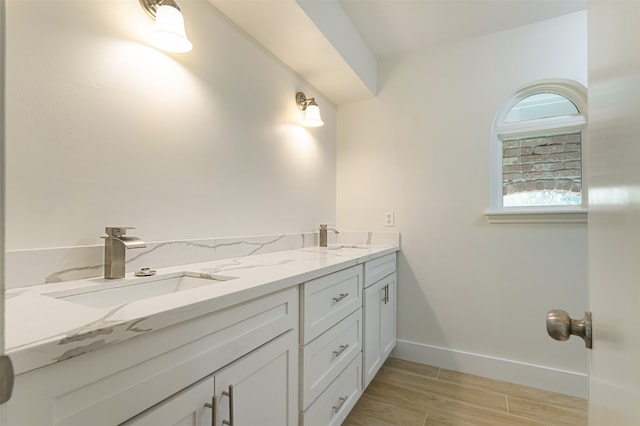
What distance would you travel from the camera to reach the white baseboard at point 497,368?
1.82 metres

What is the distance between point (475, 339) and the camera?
2066 mm

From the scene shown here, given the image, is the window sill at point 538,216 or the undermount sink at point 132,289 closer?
the undermount sink at point 132,289

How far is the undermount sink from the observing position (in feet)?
2.66

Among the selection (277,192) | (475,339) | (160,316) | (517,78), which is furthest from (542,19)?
(160,316)

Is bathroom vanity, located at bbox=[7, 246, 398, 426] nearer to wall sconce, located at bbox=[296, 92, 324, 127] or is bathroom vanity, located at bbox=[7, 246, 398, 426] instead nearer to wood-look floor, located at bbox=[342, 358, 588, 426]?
wood-look floor, located at bbox=[342, 358, 588, 426]

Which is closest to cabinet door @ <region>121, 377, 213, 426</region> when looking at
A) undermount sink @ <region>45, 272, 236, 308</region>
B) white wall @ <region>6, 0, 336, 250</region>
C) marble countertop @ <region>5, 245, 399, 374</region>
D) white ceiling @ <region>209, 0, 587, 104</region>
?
marble countertop @ <region>5, 245, 399, 374</region>

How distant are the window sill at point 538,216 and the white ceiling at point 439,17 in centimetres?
125

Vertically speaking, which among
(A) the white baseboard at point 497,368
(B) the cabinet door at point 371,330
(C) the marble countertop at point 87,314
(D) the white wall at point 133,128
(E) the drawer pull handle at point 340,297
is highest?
(D) the white wall at point 133,128

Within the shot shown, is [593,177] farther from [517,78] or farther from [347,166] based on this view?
[347,166]

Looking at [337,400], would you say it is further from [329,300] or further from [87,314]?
[87,314]

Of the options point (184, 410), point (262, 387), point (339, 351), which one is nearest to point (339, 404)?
point (339, 351)

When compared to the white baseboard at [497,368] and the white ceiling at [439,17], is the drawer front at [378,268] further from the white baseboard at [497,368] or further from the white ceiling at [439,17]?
the white ceiling at [439,17]

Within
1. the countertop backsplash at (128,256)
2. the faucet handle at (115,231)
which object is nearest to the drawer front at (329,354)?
the countertop backsplash at (128,256)

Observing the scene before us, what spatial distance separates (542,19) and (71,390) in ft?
9.17
